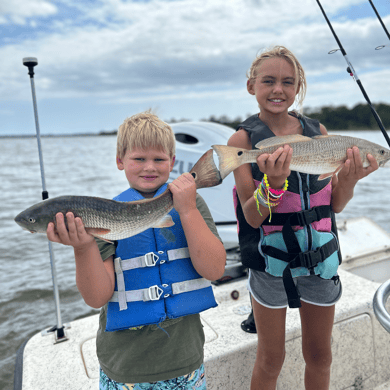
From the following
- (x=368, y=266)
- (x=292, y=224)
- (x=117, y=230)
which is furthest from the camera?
(x=368, y=266)

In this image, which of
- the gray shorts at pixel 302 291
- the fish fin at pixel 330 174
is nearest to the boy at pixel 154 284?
the gray shorts at pixel 302 291

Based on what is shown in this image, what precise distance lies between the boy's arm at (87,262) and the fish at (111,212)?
3 cm

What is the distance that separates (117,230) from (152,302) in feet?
1.44

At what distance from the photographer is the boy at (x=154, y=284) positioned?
60.2 inches

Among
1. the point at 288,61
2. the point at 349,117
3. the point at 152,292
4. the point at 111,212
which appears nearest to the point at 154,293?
the point at 152,292

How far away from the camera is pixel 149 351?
1.56 metres

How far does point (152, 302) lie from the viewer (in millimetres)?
1593

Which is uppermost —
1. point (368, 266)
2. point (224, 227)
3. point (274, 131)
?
point (274, 131)

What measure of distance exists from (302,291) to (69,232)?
133 centimetres

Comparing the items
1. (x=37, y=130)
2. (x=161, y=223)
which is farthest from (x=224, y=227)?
(x=161, y=223)

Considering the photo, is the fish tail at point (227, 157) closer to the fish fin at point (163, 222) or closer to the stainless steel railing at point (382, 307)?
the fish fin at point (163, 222)

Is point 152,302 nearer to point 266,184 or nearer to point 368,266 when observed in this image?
point 266,184

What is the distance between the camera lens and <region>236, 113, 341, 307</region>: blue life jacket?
1.87 metres

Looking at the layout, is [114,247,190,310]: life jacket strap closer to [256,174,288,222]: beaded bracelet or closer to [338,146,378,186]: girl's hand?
[256,174,288,222]: beaded bracelet
